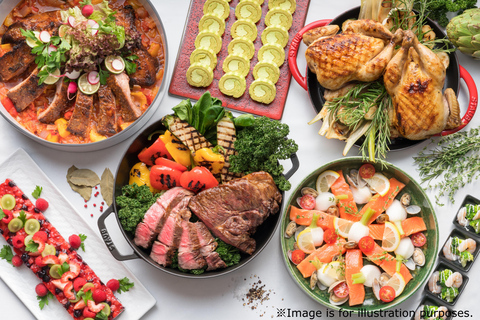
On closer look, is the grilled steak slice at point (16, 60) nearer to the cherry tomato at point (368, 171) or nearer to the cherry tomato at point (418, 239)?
the cherry tomato at point (368, 171)

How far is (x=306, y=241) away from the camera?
2.86 meters

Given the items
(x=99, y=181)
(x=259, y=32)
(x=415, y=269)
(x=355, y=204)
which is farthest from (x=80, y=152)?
(x=415, y=269)

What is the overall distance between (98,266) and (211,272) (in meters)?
0.84

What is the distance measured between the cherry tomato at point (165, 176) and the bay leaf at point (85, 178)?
0.57 metres

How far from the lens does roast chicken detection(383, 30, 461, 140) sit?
8.69 ft

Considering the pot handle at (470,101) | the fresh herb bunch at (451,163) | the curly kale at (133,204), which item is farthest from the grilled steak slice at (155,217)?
the pot handle at (470,101)

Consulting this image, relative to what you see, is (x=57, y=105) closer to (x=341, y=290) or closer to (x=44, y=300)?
(x=44, y=300)

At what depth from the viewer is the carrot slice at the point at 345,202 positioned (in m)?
2.89

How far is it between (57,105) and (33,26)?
56cm

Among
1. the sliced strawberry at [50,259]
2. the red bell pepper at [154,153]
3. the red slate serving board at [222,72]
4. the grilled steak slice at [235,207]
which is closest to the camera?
the grilled steak slice at [235,207]

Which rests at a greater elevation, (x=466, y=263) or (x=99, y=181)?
(x=99, y=181)

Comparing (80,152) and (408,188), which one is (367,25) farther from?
(80,152)

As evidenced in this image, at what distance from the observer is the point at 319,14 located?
3.17 metres

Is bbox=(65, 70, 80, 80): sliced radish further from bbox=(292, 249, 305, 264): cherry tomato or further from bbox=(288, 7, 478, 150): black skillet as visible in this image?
bbox=(292, 249, 305, 264): cherry tomato
